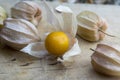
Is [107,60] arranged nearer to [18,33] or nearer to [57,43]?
[57,43]

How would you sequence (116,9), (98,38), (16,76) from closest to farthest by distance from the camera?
1. (16,76)
2. (98,38)
3. (116,9)

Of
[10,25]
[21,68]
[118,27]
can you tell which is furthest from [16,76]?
[118,27]

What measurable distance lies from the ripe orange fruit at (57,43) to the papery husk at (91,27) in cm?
11

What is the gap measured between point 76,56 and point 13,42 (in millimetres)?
165

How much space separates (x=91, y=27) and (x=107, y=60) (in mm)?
152

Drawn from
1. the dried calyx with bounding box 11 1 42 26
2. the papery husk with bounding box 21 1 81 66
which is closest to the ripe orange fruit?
the papery husk with bounding box 21 1 81 66

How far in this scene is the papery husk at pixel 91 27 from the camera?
0.76 meters

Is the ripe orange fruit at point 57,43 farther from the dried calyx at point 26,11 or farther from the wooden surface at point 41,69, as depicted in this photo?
the dried calyx at point 26,11

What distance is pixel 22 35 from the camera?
0.70m

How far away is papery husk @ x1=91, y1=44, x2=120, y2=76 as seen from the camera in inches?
24.6

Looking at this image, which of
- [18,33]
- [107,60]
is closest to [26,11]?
[18,33]

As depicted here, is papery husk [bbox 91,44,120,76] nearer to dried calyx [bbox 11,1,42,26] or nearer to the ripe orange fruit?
the ripe orange fruit

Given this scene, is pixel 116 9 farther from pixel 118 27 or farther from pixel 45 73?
pixel 45 73

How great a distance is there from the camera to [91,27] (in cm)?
76
